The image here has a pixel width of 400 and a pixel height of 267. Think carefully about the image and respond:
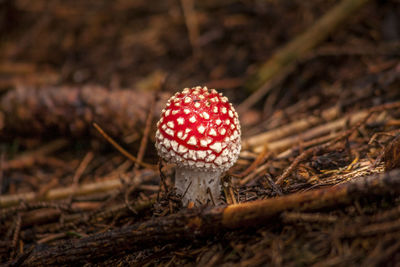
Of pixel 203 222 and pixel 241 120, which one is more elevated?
pixel 241 120

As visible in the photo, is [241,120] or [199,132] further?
[241,120]

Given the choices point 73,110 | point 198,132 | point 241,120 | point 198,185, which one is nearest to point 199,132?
point 198,132

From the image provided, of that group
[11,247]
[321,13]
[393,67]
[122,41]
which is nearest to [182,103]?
[11,247]

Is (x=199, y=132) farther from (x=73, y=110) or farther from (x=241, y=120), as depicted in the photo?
(x=73, y=110)

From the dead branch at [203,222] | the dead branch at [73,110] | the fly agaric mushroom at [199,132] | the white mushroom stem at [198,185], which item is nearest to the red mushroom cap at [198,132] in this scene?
the fly agaric mushroom at [199,132]

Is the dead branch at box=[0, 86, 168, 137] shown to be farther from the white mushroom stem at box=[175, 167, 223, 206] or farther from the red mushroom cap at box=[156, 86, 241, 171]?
the red mushroom cap at box=[156, 86, 241, 171]
